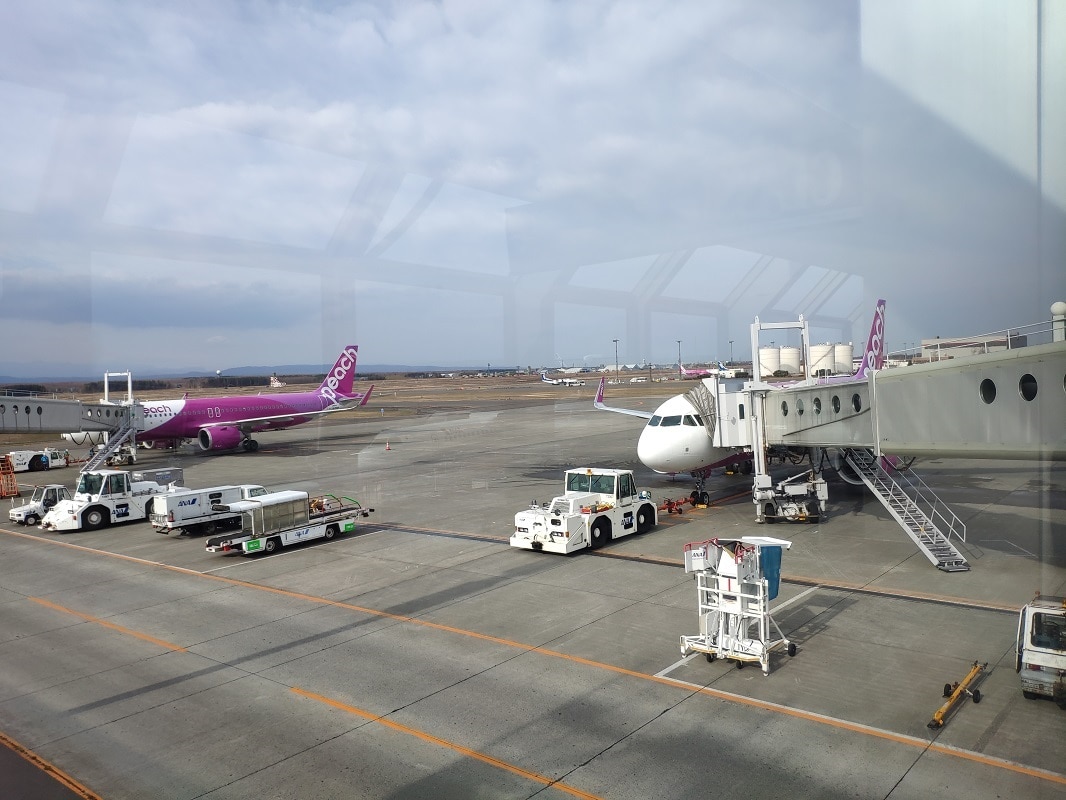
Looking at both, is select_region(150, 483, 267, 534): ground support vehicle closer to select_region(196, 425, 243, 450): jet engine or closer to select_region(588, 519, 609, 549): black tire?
select_region(588, 519, 609, 549): black tire

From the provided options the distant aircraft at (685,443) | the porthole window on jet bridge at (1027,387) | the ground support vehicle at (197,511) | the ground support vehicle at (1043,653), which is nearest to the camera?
the porthole window on jet bridge at (1027,387)

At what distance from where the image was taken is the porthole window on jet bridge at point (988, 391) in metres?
9.13

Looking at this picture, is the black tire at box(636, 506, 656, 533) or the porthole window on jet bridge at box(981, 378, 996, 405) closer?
the porthole window on jet bridge at box(981, 378, 996, 405)

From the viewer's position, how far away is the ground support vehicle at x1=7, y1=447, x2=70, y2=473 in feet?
159

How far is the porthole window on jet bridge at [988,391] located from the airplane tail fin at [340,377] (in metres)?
50.3

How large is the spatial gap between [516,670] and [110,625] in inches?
373

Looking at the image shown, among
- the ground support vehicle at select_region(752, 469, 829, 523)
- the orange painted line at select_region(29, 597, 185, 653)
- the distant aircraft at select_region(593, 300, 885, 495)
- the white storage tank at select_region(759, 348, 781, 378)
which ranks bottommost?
the orange painted line at select_region(29, 597, 185, 653)

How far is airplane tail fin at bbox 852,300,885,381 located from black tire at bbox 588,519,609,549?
319 inches

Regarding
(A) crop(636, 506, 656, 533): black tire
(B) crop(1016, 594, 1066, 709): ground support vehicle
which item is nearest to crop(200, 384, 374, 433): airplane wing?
(A) crop(636, 506, 656, 533): black tire

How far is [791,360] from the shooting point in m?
23.9

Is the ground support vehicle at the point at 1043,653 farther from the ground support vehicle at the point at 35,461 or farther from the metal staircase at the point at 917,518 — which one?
the ground support vehicle at the point at 35,461

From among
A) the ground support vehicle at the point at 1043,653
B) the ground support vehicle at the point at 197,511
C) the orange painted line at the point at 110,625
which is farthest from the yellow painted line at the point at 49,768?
the ground support vehicle at the point at 197,511

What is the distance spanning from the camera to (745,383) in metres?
23.8

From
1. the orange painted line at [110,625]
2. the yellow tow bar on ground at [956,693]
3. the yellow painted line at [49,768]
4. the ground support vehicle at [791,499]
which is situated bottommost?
the orange painted line at [110,625]
